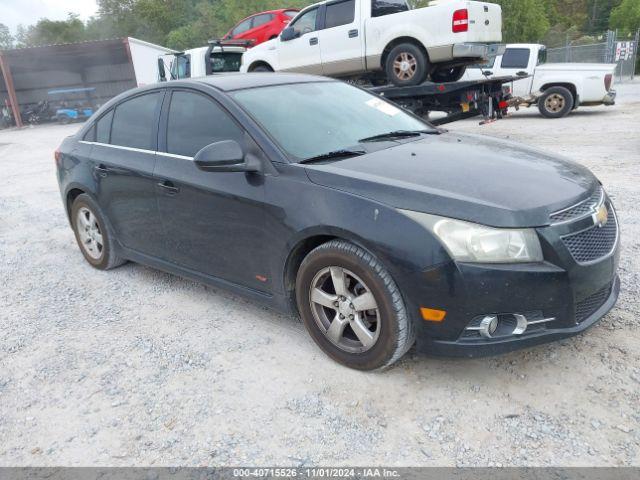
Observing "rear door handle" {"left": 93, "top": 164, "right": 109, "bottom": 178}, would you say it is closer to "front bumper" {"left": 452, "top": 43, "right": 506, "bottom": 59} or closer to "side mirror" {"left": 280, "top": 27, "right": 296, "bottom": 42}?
"front bumper" {"left": 452, "top": 43, "right": 506, "bottom": 59}

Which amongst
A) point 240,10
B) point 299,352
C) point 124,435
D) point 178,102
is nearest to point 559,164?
point 299,352

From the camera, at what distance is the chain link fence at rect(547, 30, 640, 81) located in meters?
25.9

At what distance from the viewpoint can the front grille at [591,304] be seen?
8.77ft

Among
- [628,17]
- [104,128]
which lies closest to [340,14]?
[104,128]

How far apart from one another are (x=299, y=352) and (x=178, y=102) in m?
1.98

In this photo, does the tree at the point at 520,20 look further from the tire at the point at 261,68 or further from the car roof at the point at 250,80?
the car roof at the point at 250,80

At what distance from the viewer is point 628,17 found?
42.0m

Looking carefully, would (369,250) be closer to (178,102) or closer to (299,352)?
(299,352)

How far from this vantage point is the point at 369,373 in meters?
2.97

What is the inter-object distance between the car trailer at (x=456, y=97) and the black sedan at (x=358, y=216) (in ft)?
16.7

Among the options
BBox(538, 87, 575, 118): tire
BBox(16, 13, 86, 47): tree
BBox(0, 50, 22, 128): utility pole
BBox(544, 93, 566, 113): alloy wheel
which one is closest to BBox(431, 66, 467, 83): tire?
BBox(538, 87, 575, 118): tire

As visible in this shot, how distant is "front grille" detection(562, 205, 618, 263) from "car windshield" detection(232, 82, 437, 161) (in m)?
1.42

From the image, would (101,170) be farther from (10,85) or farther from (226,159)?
(10,85)

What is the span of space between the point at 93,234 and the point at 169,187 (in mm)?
1469
